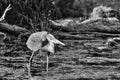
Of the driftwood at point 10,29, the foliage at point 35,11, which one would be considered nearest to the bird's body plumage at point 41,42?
the driftwood at point 10,29

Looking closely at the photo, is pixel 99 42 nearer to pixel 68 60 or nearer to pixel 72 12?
pixel 68 60

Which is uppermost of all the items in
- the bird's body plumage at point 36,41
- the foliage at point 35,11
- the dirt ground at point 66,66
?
the foliage at point 35,11

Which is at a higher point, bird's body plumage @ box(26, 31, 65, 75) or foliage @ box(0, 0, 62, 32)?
foliage @ box(0, 0, 62, 32)

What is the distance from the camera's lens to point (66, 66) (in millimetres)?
3682

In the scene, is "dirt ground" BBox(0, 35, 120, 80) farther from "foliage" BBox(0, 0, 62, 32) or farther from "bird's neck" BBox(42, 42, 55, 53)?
"foliage" BBox(0, 0, 62, 32)

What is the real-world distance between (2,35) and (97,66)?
2.74 meters

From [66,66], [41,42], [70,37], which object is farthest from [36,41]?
[70,37]

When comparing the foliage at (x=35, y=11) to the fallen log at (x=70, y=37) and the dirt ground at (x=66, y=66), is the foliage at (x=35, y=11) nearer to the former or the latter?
the fallen log at (x=70, y=37)

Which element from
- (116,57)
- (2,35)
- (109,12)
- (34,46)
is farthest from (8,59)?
(109,12)

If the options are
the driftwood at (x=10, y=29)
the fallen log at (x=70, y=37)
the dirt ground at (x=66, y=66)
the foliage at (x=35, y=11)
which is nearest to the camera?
the dirt ground at (x=66, y=66)

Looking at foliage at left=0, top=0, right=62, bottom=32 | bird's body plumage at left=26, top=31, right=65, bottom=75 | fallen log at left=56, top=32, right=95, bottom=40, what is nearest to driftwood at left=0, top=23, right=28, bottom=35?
foliage at left=0, top=0, right=62, bottom=32

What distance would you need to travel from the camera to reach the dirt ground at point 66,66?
10.3 ft

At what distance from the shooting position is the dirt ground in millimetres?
3150

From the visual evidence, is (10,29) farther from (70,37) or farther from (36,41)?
(36,41)
